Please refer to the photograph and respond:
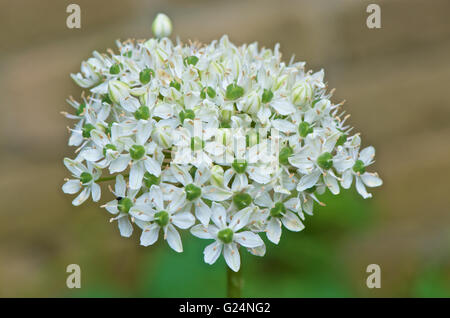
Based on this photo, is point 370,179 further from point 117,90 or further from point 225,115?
point 117,90

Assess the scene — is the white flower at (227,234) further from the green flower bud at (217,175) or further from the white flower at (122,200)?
the white flower at (122,200)

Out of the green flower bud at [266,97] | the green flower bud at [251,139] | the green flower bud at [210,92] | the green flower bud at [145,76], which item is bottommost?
the green flower bud at [251,139]

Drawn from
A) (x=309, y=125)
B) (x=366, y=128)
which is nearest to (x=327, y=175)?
(x=309, y=125)

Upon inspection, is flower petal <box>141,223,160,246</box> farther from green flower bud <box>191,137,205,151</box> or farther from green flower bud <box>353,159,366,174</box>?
green flower bud <box>353,159,366,174</box>

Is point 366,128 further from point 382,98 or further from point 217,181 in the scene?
point 217,181

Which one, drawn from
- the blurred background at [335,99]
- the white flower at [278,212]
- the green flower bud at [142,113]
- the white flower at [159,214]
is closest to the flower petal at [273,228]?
the white flower at [278,212]

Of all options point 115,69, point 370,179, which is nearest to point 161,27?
point 115,69
